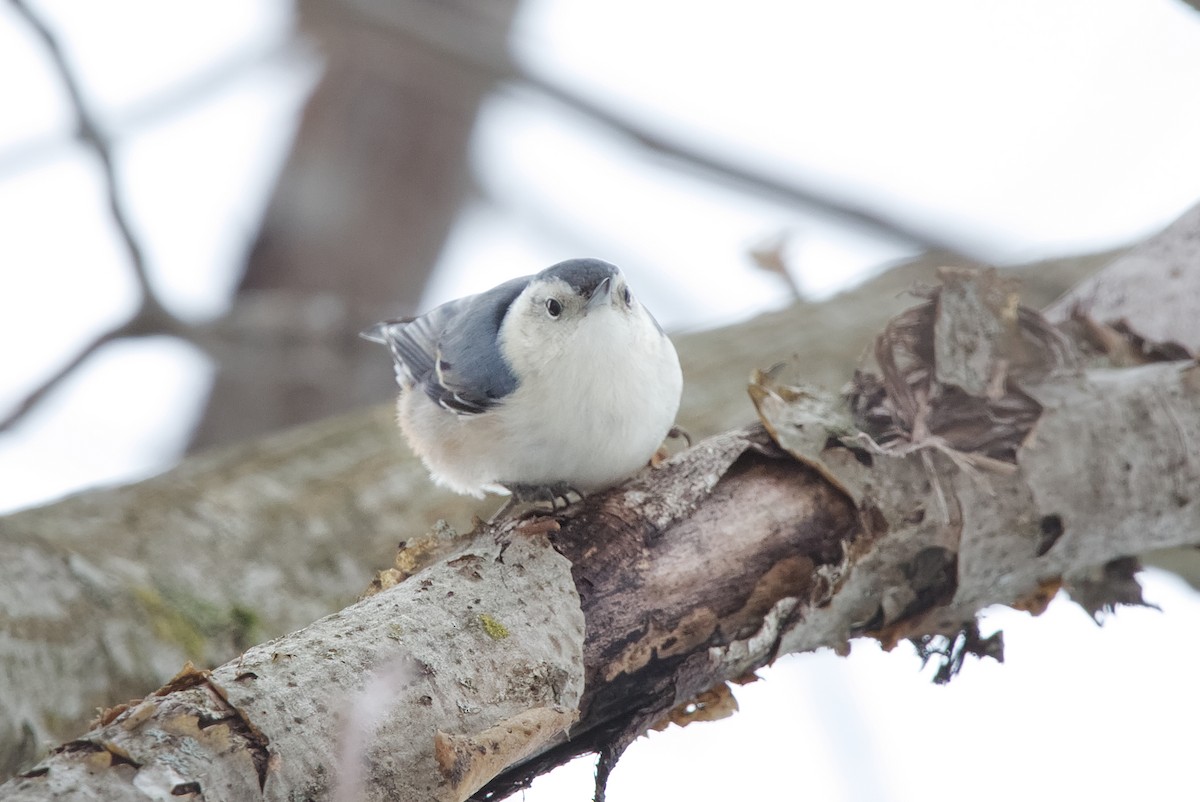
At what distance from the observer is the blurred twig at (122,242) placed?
6.37 feet

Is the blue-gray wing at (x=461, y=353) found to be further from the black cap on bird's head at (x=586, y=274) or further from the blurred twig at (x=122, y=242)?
the blurred twig at (x=122, y=242)

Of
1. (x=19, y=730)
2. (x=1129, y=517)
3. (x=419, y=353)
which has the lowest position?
(x=19, y=730)

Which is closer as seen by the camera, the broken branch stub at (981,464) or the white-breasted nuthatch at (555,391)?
the broken branch stub at (981,464)

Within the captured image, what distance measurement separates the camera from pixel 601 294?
162cm

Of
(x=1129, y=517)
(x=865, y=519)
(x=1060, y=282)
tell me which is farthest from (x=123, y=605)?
(x=1060, y=282)

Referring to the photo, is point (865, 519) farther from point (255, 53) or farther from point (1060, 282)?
point (255, 53)

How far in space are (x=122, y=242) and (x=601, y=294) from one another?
1.08 meters

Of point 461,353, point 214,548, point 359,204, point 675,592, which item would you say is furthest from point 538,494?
point 359,204

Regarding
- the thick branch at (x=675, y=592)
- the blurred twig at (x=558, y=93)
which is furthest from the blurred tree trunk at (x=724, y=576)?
the blurred twig at (x=558, y=93)

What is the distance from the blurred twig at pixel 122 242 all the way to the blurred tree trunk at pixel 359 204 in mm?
768

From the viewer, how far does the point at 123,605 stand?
66.7 inches

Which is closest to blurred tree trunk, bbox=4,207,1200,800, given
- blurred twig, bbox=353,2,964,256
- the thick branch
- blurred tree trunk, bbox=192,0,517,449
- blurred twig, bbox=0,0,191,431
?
the thick branch

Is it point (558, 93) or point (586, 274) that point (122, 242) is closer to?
point (558, 93)

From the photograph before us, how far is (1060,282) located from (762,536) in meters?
1.56
